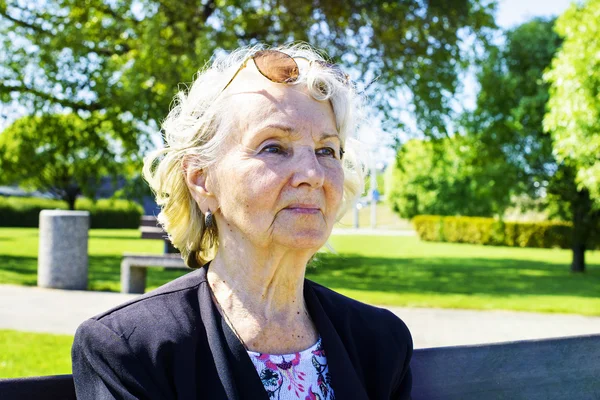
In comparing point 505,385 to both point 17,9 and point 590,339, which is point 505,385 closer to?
point 590,339

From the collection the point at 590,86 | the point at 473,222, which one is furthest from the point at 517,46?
the point at 473,222

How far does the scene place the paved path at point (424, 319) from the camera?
26.1 ft

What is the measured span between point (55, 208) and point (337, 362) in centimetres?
4558

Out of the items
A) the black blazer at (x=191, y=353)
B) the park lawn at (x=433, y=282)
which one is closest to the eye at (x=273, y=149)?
the black blazer at (x=191, y=353)

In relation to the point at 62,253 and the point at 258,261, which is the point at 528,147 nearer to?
the point at 62,253

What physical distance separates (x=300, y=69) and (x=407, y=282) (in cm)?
1265

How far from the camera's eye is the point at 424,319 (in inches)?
366

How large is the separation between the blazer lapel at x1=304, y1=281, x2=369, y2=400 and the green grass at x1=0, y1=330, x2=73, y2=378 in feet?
12.3

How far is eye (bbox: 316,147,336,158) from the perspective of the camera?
2.19 meters

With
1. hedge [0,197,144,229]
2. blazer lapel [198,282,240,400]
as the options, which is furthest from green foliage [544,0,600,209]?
hedge [0,197,144,229]

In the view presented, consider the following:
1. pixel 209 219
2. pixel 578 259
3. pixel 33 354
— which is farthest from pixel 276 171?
pixel 578 259

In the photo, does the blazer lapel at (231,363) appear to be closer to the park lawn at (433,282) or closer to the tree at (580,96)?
the park lawn at (433,282)

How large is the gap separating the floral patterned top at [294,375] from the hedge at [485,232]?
3584cm

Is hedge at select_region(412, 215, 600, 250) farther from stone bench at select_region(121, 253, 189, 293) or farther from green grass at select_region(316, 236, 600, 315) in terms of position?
stone bench at select_region(121, 253, 189, 293)
